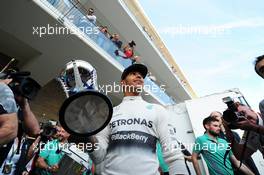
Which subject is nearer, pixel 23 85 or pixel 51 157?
pixel 23 85

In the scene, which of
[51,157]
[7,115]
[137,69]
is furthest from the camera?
[51,157]

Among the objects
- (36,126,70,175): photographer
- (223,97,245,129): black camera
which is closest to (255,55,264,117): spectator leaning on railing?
(223,97,245,129): black camera

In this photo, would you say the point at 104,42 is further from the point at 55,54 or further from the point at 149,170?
the point at 149,170

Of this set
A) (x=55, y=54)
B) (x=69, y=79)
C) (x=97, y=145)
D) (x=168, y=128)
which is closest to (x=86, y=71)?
(x=69, y=79)

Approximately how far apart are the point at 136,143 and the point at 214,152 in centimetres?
249

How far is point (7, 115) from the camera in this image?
1759mm

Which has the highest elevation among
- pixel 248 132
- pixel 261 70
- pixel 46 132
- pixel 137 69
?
pixel 137 69

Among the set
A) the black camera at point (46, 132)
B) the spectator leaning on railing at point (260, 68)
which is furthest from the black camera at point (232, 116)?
the black camera at point (46, 132)

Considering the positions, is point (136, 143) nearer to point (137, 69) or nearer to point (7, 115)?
point (137, 69)

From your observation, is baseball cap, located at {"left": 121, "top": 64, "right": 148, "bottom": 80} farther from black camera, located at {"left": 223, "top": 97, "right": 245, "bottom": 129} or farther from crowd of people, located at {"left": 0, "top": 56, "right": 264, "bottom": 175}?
black camera, located at {"left": 223, "top": 97, "right": 245, "bottom": 129}

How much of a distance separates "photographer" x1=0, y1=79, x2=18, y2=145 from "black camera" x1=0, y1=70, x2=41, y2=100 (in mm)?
39

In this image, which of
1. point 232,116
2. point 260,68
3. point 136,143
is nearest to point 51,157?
point 136,143

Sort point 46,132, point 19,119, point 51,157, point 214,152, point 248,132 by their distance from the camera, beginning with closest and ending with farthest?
1. point 248,132
2. point 19,119
3. point 46,132
4. point 51,157
5. point 214,152

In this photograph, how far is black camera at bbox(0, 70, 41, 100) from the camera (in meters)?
1.84
